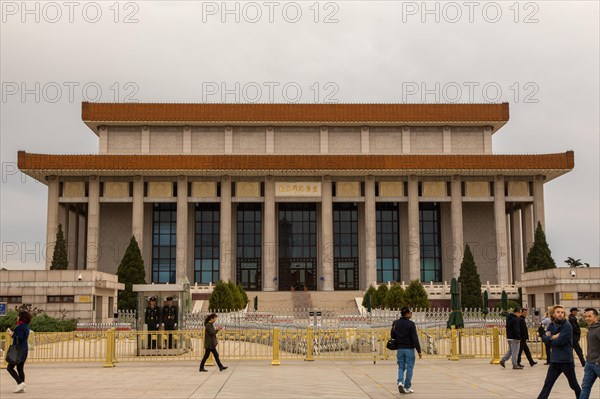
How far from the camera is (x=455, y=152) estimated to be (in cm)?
7306

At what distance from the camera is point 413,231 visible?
68.0m

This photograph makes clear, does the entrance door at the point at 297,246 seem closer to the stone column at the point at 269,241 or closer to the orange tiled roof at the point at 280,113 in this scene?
the stone column at the point at 269,241

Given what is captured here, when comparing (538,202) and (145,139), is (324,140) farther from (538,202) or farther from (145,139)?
(538,202)

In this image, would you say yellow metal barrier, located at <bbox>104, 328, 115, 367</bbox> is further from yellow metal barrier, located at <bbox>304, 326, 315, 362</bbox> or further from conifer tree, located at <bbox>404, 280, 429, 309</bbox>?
conifer tree, located at <bbox>404, 280, 429, 309</bbox>

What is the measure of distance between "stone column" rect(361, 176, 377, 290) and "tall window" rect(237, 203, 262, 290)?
10.6 m

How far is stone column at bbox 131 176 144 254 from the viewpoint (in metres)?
67.2

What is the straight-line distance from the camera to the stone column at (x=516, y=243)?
71.8 m

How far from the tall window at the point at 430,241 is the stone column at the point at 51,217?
33.5m

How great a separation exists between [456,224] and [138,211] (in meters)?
28.5

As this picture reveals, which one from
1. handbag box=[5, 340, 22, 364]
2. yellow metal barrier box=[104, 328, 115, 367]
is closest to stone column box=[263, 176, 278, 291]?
yellow metal barrier box=[104, 328, 115, 367]

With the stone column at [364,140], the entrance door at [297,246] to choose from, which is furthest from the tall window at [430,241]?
the entrance door at [297,246]

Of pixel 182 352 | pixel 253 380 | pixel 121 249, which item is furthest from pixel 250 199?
pixel 253 380

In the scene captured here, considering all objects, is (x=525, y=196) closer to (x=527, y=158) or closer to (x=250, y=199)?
(x=527, y=158)

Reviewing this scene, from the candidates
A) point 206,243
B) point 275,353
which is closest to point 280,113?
point 206,243
